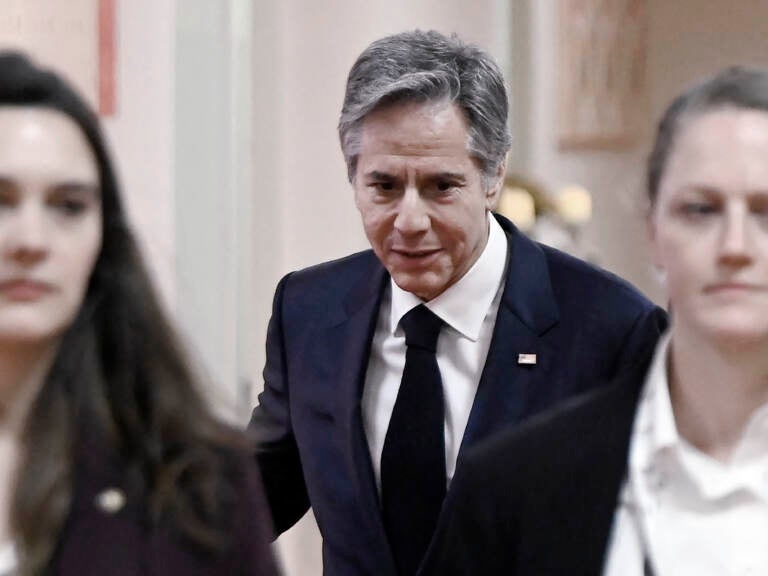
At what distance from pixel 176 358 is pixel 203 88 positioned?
83.9 inches

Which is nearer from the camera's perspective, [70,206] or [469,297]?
[70,206]

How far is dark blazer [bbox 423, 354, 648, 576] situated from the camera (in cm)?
158

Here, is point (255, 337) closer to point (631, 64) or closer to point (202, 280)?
point (202, 280)

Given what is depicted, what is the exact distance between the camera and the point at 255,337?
3953 millimetres

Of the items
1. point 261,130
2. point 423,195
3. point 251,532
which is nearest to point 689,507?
point 251,532

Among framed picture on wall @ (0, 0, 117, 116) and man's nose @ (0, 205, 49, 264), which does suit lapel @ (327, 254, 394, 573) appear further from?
framed picture on wall @ (0, 0, 117, 116)

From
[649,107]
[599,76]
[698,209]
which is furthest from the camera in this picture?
[599,76]

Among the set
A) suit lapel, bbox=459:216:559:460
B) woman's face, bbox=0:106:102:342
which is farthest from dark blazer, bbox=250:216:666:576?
woman's face, bbox=0:106:102:342

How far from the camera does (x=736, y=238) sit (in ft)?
4.87

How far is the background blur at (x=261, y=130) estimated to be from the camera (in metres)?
3.46

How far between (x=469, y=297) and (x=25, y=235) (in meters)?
0.96

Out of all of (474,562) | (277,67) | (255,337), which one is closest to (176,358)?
(474,562)

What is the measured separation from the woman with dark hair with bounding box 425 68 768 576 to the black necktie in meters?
0.47

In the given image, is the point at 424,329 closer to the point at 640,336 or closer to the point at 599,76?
the point at 640,336
